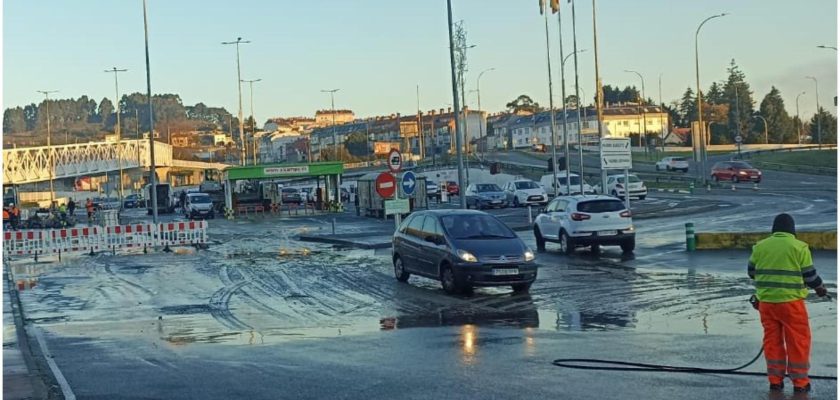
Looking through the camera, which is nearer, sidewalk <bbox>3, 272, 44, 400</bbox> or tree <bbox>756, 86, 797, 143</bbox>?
sidewalk <bbox>3, 272, 44, 400</bbox>

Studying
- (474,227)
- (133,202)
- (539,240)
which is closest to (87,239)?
(539,240)

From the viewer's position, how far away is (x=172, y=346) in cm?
1350

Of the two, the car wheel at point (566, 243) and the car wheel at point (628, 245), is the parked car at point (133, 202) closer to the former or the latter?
the car wheel at point (566, 243)

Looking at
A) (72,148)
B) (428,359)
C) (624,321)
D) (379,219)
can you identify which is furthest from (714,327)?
(72,148)

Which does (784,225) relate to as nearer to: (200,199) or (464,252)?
(464,252)

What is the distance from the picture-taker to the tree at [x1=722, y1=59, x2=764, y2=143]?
149m

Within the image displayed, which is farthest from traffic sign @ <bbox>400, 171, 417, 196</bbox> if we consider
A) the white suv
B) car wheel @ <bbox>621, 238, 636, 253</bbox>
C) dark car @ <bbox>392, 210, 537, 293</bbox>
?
dark car @ <bbox>392, 210, 537, 293</bbox>

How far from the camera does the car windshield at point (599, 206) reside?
27.0m

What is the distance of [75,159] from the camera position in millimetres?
95688

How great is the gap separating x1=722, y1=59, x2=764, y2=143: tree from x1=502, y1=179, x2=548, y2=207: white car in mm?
88344

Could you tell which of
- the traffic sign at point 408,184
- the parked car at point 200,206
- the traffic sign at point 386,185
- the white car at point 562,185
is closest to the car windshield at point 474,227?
the traffic sign at point 408,184

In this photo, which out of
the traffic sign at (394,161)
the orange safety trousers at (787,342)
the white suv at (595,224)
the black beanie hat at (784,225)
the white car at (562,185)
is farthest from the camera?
the white car at (562,185)

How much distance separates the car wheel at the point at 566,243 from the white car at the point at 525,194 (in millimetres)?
29707

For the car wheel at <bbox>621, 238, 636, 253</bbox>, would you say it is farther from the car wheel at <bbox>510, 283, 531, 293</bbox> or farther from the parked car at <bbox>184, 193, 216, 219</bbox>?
the parked car at <bbox>184, 193, 216, 219</bbox>
